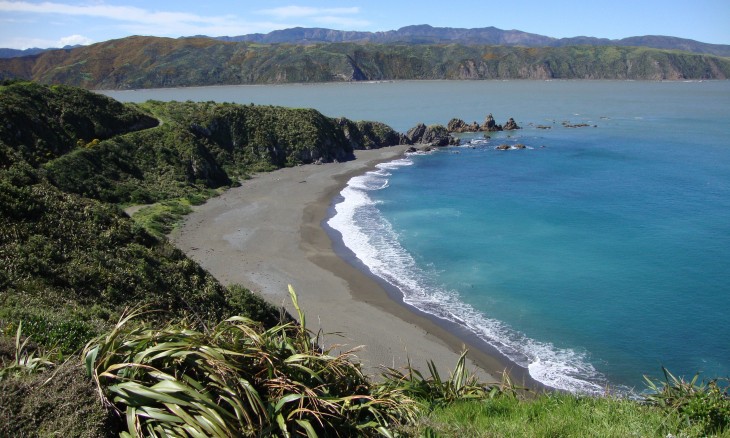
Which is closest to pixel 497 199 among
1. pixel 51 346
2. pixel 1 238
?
pixel 1 238

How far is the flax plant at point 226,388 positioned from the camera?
3.77 meters

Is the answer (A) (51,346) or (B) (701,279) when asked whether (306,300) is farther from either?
(B) (701,279)

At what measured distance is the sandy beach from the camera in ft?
62.7

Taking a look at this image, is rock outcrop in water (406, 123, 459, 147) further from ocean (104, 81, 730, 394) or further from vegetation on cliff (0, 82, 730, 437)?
vegetation on cliff (0, 82, 730, 437)

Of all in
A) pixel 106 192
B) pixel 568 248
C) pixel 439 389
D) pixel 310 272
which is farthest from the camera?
pixel 106 192

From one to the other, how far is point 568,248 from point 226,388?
30.6 meters

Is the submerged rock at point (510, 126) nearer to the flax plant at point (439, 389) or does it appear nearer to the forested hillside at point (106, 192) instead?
the forested hillside at point (106, 192)

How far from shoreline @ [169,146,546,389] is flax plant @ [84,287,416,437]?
17.8ft

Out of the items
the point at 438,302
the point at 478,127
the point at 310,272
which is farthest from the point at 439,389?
the point at 478,127

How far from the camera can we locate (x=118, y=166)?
136 feet

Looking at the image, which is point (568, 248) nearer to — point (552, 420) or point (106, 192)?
point (552, 420)

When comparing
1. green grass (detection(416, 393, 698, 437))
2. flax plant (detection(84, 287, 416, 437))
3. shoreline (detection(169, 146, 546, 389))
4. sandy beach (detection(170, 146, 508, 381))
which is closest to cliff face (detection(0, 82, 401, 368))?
flax plant (detection(84, 287, 416, 437))

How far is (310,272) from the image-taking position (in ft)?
88.7

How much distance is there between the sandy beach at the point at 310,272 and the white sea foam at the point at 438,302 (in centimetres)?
103
